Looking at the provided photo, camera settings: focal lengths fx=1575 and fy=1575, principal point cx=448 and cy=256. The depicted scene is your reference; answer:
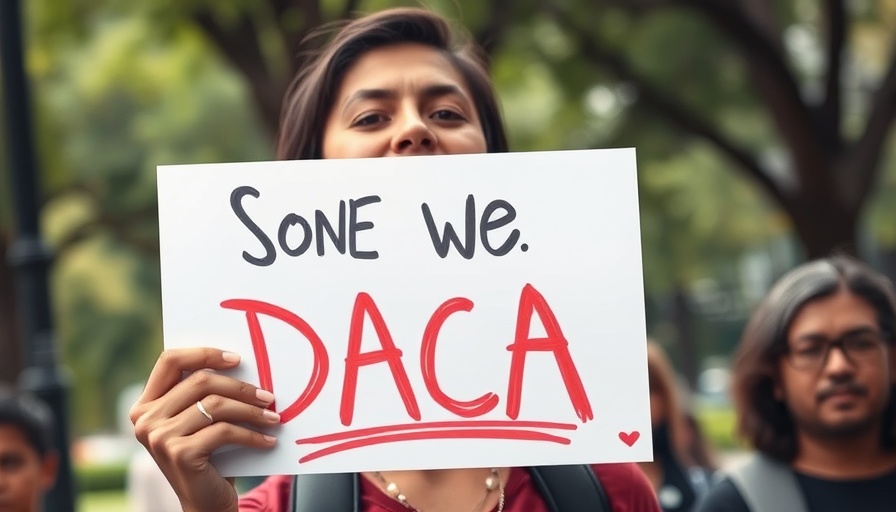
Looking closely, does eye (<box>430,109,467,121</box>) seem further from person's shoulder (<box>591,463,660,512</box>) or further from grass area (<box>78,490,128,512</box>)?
grass area (<box>78,490,128,512</box>)

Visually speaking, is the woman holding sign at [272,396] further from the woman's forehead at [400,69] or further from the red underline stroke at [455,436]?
the red underline stroke at [455,436]

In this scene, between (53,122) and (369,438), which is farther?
(53,122)

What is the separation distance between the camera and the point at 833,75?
10.1 meters

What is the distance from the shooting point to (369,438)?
2.16 metres

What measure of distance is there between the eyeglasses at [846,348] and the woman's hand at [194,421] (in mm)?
2037

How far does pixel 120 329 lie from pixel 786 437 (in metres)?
23.0

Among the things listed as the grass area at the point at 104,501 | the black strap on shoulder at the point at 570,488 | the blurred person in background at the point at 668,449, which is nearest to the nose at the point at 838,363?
the blurred person in background at the point at 668,449

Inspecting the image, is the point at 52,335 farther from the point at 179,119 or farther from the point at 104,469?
the point at 104,469

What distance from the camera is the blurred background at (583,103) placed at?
982cm

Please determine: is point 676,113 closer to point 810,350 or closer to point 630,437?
point 810,350

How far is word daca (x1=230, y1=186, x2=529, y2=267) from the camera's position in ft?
7.16

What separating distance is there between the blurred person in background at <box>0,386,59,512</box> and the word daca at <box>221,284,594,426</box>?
7.74 feet

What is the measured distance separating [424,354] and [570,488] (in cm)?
30

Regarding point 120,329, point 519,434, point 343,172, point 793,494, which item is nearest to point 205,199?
point 343,172
